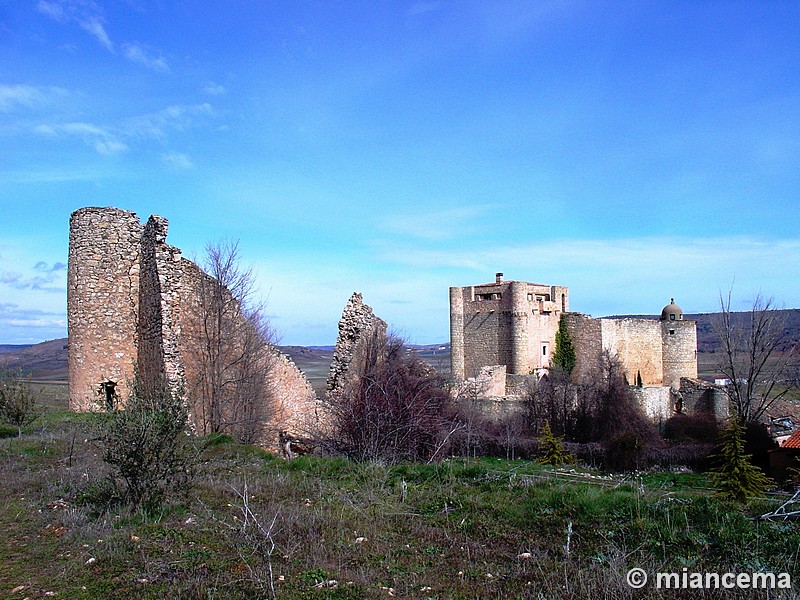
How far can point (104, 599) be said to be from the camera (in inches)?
182

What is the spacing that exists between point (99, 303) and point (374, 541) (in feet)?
39.1

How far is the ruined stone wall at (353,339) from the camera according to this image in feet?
51.7

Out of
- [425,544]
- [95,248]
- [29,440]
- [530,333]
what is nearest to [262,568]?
[425,544]

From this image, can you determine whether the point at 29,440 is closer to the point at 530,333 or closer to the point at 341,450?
the point at 341,450

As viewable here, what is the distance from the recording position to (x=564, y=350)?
3903 cm

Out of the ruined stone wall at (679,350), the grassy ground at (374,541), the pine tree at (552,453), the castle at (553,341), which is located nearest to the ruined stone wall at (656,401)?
the castle at (553,341)

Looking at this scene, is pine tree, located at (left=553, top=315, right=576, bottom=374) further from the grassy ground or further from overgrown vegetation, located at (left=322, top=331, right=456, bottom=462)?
the grassy ground

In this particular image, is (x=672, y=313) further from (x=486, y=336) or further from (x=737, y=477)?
(x=737, y=477)

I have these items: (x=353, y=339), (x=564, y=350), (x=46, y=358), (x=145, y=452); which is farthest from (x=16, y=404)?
(x=46, y=358)

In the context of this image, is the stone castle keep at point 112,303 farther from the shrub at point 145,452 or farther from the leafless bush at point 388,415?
the shrub at point 145,452

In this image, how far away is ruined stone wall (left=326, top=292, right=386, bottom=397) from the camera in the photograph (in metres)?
15.8

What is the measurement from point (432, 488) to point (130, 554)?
391 cm

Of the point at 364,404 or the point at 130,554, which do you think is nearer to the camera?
the point at 130,554

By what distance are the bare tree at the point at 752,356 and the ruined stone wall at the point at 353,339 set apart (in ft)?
72.3
